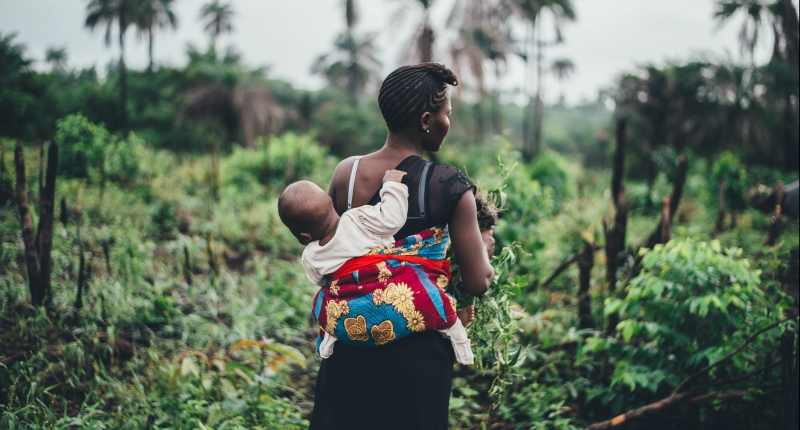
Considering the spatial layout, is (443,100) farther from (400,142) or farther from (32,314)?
(32,314)

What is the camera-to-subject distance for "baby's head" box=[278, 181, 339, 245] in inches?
57.4

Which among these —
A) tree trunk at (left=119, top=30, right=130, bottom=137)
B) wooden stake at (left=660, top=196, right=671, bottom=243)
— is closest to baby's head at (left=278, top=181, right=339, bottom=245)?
wooden stake at (left=660, top=196, right=671, bottom=243)

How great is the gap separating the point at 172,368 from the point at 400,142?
2.26 metres

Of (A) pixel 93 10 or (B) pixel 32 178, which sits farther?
(A) pixel 93 10

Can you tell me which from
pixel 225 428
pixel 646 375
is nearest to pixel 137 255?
pixel 225 428

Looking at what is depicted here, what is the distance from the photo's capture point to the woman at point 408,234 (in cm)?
144

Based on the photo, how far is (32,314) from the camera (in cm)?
333

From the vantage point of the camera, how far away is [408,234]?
1.48m

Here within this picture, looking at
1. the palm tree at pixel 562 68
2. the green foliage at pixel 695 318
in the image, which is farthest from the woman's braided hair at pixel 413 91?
the palm tree at pixel 562 68

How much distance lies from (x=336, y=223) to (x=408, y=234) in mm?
227

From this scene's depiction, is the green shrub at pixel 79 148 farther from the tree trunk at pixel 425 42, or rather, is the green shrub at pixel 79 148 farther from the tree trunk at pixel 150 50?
the tree trunk at pixel 150 50

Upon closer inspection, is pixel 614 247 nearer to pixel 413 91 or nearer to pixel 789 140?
pixel 413 91

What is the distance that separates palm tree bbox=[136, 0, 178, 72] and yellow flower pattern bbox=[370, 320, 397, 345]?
2395cm

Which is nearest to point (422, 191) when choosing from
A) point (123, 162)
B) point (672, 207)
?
point (672, 207)
